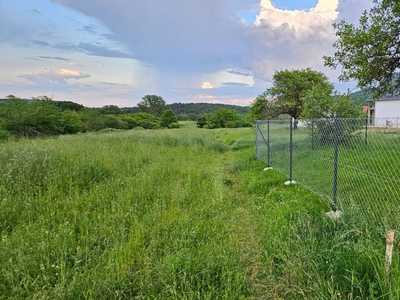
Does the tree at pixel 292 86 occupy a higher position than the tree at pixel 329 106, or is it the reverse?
the tree at pixel 292 86

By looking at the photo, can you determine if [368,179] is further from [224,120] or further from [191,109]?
[191,109]

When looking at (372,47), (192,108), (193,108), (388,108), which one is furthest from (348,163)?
(192,108)

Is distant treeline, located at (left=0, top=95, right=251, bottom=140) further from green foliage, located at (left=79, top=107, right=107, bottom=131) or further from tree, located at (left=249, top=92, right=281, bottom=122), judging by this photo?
tree, located at (left=249, top=92, right=281, bottom=122)

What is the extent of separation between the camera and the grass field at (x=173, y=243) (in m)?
2.14

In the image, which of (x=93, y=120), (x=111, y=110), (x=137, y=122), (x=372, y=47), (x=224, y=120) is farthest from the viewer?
(x=111, y=110)

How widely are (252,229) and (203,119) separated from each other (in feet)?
201

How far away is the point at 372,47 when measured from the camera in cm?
657

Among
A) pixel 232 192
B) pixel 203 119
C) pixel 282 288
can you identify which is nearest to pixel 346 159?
pixel 232 192

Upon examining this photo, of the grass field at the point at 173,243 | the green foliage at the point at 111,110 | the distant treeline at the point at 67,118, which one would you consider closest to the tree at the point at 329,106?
the grass field at the point at 173,243

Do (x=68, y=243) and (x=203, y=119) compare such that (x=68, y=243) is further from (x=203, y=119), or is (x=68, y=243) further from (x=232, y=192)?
(x=203, y=119)

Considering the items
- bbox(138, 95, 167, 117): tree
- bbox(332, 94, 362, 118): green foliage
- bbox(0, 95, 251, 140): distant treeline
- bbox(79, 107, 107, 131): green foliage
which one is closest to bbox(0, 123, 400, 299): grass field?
bbox(332, 94, 362, 118): green foliage

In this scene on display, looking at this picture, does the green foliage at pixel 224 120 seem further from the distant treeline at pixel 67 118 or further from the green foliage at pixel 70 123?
the green foliage at pixel 70 123

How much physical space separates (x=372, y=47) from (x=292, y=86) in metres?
11.9

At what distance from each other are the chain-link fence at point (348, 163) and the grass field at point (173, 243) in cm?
40
